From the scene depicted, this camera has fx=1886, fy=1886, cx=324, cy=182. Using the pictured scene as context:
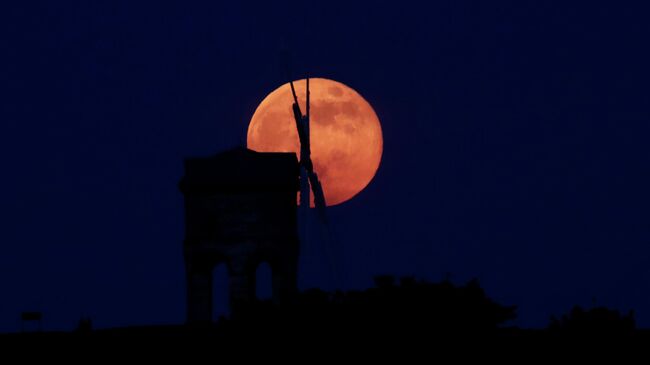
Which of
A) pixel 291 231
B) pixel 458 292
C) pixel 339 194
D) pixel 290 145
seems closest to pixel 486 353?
A: pixel 458 292

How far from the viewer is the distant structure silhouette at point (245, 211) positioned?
71.3 meters

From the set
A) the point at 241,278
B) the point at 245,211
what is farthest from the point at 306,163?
the point at 245,211

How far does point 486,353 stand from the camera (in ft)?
174

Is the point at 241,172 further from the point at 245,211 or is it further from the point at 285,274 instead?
the point at 285,274

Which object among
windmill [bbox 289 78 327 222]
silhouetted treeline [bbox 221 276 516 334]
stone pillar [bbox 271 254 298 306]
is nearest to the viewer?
silhouetted treeline [bbox 221 276 516 334]

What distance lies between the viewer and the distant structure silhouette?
7131 centimetres

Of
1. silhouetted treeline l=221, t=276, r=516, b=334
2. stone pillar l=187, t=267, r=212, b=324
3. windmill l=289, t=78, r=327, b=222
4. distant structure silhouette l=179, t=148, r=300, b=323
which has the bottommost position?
silhouetted treeline l=221, t=276, r=516, b=334

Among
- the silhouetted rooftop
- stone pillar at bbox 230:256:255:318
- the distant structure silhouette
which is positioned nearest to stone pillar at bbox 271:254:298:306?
the distant structure silhouette

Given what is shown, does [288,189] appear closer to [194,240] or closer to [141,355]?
[194,240]

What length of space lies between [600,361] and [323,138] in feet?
101

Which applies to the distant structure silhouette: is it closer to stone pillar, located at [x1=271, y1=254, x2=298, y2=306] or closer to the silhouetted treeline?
stone pillar, located at [x1=271, y1=254, x2=298, y2=306]

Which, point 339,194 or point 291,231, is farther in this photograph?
point 339,194

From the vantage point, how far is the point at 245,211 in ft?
234

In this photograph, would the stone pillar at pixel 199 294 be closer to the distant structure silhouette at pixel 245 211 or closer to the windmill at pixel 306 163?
the distant structure silhouette at pixel 245 211
